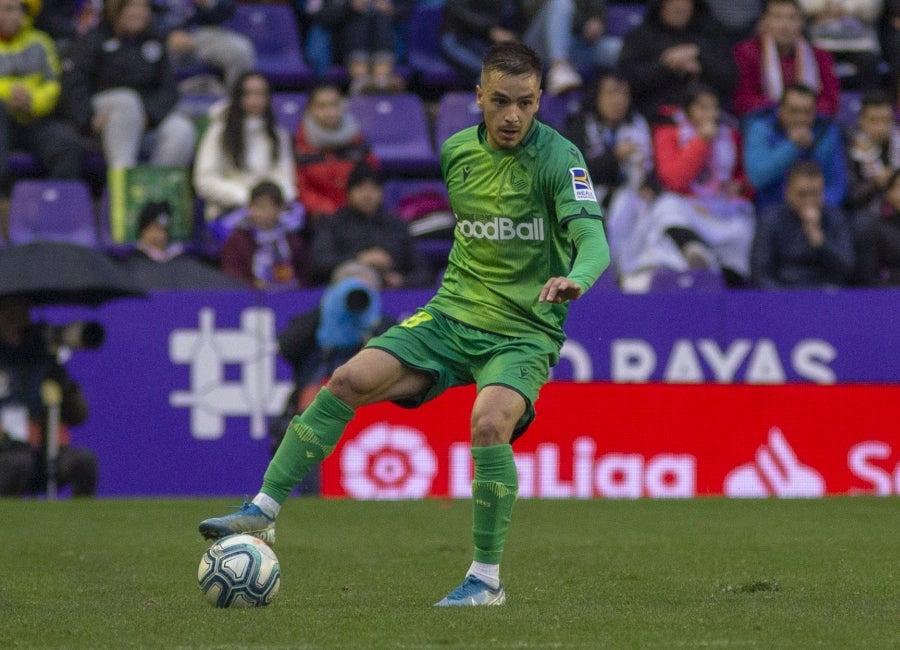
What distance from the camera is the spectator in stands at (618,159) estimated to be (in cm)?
1376

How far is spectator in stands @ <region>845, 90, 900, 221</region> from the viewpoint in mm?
14477

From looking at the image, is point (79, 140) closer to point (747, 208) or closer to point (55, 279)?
point (55, 279)

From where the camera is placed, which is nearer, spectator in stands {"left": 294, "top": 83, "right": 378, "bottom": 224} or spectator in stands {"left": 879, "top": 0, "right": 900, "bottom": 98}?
spectator in stands {"left": 294, "top": 83, "right": 378, "bottom": 224}

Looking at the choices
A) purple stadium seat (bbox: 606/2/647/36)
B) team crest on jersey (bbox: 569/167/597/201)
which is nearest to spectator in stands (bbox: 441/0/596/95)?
purple stadium seat (bbox: 606/2/647/36)

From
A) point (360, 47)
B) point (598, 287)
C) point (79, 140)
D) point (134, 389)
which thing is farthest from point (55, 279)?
point (360, 47)

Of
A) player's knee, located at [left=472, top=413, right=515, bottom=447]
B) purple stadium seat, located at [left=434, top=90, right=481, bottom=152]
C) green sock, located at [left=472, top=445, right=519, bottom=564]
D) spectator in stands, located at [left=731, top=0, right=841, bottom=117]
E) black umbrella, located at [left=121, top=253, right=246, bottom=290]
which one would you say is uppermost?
player's knee, located at [left=472, top=413, right=515, bottom=447]

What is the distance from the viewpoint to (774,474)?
1179 cm

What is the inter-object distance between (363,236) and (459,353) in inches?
270

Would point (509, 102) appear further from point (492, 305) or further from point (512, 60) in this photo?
point (492, 305)

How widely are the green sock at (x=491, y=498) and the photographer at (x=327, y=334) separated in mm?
5337

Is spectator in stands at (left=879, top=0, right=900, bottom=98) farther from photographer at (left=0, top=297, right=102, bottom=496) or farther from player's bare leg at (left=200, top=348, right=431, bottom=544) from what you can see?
player's bare leg at (left=200, top=348, right=431, bottom=544)

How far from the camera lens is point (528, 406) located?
246 inches

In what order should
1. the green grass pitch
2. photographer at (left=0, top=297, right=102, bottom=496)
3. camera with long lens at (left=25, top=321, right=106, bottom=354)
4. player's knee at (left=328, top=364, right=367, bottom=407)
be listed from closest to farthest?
the green grass pitch → player's knee at (left=328, top=364, right=367, bottom=407) → camera with long lens at (left=25, top=321, right=106, bottom=354) → photographer at (left=0, top=297, right=102, bottom=496)

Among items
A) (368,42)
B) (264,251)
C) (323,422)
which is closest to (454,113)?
(368,42)
